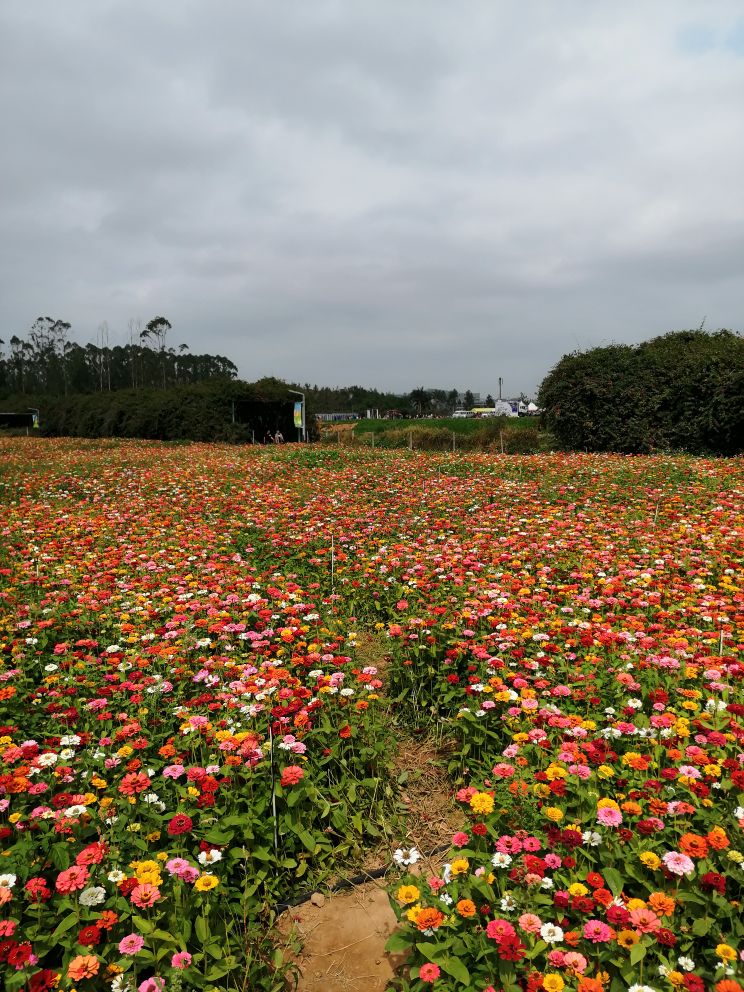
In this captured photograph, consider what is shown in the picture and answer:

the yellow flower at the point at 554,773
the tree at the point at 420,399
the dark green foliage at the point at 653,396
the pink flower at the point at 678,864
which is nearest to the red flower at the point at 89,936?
the yellow flower at the point at 554,773

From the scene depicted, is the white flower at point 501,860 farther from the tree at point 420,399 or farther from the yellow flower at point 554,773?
the tree at point 420,399

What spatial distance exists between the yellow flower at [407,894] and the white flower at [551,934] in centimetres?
40

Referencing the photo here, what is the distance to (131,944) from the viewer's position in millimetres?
1741

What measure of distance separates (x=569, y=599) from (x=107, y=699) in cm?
317

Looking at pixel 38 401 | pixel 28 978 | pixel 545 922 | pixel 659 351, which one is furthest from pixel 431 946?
pixel 38 401

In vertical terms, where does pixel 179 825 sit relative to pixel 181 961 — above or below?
above

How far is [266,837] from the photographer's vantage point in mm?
2363

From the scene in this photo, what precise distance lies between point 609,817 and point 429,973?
797 millimetres

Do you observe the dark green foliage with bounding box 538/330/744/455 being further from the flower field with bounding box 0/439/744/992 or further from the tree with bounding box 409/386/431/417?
the tree with bounding box 409/386/431/417

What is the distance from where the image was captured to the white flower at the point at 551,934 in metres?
1.69

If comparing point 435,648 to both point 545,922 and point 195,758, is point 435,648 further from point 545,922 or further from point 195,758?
point 545,922

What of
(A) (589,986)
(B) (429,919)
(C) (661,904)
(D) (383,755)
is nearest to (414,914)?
(B) (429,919)

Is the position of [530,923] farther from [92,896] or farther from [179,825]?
[92,896]

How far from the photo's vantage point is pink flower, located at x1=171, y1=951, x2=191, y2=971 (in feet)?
5.65
